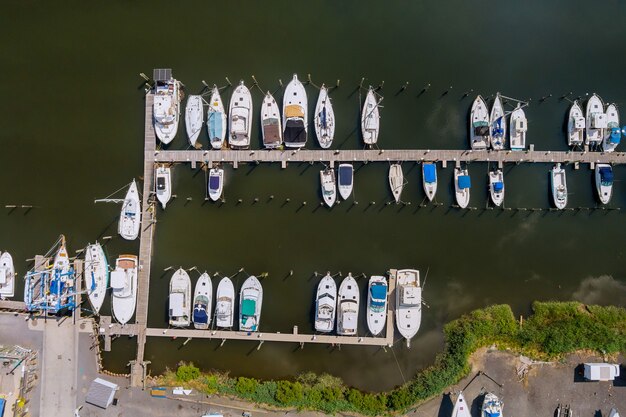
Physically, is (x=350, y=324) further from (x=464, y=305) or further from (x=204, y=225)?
(x=204, y=225)

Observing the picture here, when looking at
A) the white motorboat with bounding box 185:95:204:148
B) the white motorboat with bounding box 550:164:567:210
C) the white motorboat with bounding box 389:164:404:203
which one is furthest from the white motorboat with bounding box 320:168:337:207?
the white motorboat with bounding box 550:164:567:210

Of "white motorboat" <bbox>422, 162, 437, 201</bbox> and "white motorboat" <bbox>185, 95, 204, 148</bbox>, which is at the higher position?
"white motorboat" <bbox>185, 95, 204, 148</bbox>

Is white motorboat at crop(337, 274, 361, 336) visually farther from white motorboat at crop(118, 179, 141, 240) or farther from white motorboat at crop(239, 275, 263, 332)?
white motorboat at crop(118, 179, 141, 240)

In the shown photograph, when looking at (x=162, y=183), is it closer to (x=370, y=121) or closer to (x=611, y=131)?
(x=370, y=121)

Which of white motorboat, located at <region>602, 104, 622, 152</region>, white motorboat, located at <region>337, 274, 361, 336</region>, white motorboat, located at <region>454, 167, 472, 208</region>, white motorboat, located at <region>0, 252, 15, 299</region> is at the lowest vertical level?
white motorboat, located at <region>337, 274, 361, 336</region>

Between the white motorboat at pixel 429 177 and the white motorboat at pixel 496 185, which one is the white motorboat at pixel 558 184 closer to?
the white motorboat at pixel 496 185

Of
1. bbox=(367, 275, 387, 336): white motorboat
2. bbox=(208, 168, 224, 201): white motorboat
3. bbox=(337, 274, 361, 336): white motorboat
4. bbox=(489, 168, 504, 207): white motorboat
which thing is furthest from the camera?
bbox=(208, 168, 224, 201): white motorboat
